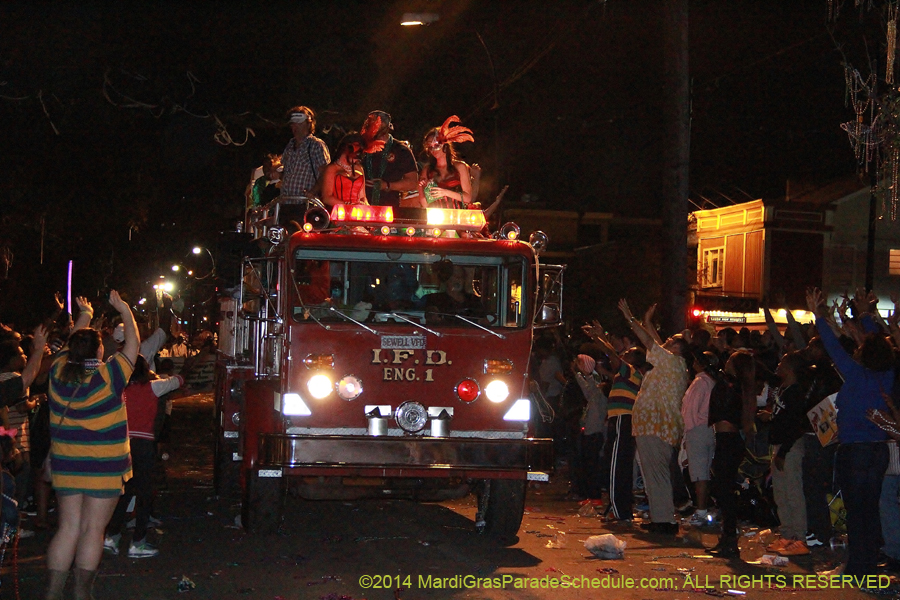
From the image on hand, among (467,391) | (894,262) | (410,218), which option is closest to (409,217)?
(410,218)

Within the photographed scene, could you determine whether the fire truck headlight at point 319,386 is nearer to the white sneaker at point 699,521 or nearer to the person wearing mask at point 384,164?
the person wearing mask at point 384,164

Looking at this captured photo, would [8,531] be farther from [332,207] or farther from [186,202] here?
[186,202]

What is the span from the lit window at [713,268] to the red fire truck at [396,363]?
31.5 m

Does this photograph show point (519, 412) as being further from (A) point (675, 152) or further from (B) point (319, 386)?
(A) point (675, 152)

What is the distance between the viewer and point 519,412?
30.0ft

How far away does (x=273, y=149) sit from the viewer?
23.3 metres

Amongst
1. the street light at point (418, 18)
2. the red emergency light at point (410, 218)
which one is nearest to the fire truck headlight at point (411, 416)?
the red emergency light at point (410, 218)

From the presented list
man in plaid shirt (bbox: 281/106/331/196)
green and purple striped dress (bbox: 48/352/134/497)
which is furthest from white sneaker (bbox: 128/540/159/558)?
man in plaid shirt (bbox: 281/106/331/196)

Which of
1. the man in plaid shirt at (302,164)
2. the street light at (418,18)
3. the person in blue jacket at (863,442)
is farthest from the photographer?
the street light at (418,18)

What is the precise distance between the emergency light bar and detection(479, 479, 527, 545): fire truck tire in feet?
7.96

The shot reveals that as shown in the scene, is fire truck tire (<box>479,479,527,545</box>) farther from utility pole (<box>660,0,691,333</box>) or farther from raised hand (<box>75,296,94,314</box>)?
utility pole (<box>660,0,691,333</box>)

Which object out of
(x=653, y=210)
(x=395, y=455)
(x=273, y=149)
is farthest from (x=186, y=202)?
(x=653, y=210)

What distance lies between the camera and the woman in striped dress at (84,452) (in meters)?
6.46

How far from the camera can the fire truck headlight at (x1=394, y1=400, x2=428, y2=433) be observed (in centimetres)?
883
